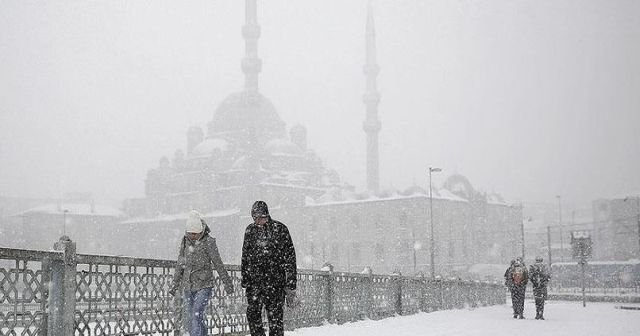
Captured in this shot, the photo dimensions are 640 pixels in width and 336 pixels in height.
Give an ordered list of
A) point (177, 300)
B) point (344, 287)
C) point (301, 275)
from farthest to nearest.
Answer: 1. point (344, 287)
2. point (301, 275)
3. point (177, 300)

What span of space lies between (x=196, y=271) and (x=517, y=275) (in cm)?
855

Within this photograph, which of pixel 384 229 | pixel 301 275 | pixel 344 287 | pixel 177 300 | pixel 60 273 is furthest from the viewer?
pixel 384 229

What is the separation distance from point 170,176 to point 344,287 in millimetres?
59183

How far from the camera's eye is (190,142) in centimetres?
7100

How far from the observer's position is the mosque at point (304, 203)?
5325 centimetres

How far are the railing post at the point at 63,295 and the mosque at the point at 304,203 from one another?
4313 centimetres

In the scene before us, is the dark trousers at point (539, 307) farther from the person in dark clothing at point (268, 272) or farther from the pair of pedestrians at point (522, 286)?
the person in dark clothing at point (268, 272)

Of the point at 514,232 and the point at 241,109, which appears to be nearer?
the point at 514,232

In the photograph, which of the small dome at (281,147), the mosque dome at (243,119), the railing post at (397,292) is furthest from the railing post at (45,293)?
the mosque dome at (243,119)

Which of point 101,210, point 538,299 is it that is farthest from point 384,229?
point 538,299

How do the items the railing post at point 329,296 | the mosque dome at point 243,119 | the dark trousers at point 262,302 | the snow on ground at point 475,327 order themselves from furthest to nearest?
the mosque dome at point 243,119 → the railing post at point 329,296 → the snow on ground at point 475,327 → the dark trousers at point 262,302

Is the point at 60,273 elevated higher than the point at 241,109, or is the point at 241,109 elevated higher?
the point at 241,109

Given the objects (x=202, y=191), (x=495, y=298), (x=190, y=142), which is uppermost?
(x=190, y=142)

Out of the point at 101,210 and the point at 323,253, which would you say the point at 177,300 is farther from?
the point at 101,210
